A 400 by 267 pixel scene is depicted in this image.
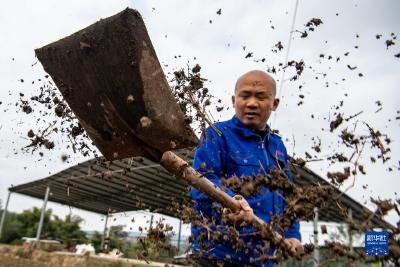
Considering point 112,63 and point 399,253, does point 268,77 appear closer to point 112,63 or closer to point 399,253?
point 112,63

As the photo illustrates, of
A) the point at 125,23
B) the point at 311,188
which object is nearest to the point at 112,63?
the point at 125,23

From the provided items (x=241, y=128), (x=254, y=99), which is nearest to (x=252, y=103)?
(x=254, y=99)

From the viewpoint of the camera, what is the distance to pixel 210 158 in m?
2.10

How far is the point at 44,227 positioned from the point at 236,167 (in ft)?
122

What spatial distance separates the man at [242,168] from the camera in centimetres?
192

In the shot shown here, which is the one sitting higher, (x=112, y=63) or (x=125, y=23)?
(x=125, y=23)

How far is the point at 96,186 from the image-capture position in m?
19.0

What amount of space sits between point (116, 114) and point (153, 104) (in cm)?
21

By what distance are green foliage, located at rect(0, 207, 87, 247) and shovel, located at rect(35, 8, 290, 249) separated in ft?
111

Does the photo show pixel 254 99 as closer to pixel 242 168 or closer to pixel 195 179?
Result: pixel 242 168

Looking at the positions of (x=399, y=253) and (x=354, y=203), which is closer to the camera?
(x=399, y=253)

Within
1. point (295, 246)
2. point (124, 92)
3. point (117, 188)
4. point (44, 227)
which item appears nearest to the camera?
point (124, 92)

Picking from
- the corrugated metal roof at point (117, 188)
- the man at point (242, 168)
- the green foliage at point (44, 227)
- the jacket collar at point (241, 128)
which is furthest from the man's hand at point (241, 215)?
the green foliage at point (44, 227)

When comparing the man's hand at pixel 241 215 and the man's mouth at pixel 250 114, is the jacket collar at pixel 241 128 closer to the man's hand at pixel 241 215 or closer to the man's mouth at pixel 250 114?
the man's mouth at pixel 250 114
